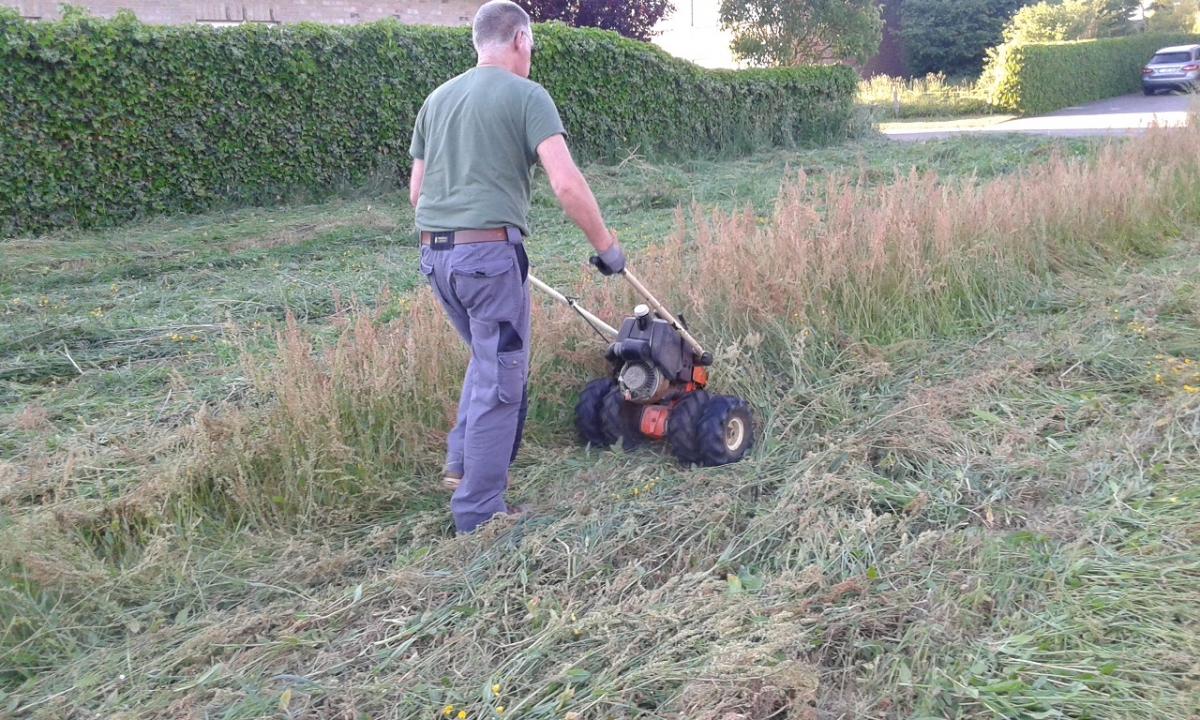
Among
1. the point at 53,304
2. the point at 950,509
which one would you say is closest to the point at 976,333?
the point at 950,509

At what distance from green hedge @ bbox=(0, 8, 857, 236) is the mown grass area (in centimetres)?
448

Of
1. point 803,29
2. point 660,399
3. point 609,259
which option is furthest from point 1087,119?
point 609,259

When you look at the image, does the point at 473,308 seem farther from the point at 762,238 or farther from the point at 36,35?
the point at 36,35

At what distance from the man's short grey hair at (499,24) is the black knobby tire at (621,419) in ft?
5.28

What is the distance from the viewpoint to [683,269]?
5742 millimetres

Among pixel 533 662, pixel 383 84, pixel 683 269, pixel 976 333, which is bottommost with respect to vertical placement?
pixel 533 662

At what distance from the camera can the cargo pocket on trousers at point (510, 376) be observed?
3.69 m

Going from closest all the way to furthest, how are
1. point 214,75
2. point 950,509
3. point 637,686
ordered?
point 637,686 < point 950,509 < point 214,75

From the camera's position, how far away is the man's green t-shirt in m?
3.58

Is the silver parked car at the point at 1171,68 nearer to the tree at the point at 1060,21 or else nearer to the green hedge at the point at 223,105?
the tree at the point at 1060,21

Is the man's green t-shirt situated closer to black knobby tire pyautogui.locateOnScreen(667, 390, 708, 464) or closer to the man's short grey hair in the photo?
the man's short grey hair

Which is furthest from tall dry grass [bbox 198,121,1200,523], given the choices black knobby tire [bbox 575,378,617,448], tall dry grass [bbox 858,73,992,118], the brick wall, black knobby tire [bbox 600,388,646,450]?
tall dry grass [bbox 858,73,992,118]

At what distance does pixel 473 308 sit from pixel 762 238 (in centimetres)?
254

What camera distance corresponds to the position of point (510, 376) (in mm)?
3717
